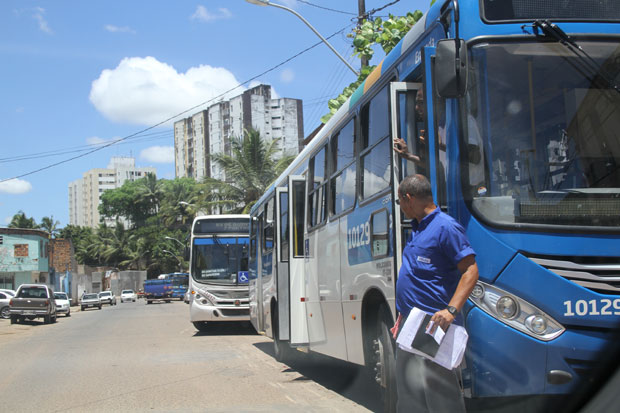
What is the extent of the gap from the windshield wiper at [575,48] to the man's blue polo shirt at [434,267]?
157cm

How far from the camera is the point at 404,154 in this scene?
201 inches

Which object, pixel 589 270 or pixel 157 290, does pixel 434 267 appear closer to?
pixel 589 270

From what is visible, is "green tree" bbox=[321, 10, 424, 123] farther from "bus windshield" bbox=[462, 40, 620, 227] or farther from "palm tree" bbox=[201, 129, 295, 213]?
"palm tree" bbox=[201, 129, 295, 213]

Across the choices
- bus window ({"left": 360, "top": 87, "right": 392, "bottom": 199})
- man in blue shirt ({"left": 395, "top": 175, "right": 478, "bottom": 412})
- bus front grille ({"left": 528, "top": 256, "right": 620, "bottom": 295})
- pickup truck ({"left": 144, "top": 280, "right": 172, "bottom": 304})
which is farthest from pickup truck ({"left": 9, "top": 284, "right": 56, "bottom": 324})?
bus front grille ({"left": 528, "top": 256, "right": 620, "bottom": 295})

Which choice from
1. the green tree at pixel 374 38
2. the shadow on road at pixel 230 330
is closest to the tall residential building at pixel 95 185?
the shadow on road at pixel 230 330

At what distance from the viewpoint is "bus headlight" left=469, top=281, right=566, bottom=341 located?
4.16 m

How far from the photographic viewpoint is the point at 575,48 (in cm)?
454

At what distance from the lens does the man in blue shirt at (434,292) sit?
383 centimetres

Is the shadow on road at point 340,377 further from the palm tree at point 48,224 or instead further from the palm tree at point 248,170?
the palm tree at point 48,224

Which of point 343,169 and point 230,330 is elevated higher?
point 343,169

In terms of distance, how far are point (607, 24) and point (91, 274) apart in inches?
3322

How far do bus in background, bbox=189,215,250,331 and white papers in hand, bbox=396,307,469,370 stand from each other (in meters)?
13.8

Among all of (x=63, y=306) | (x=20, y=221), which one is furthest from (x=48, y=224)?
(x=63, y=306)

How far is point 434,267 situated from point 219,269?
14.2 metres
